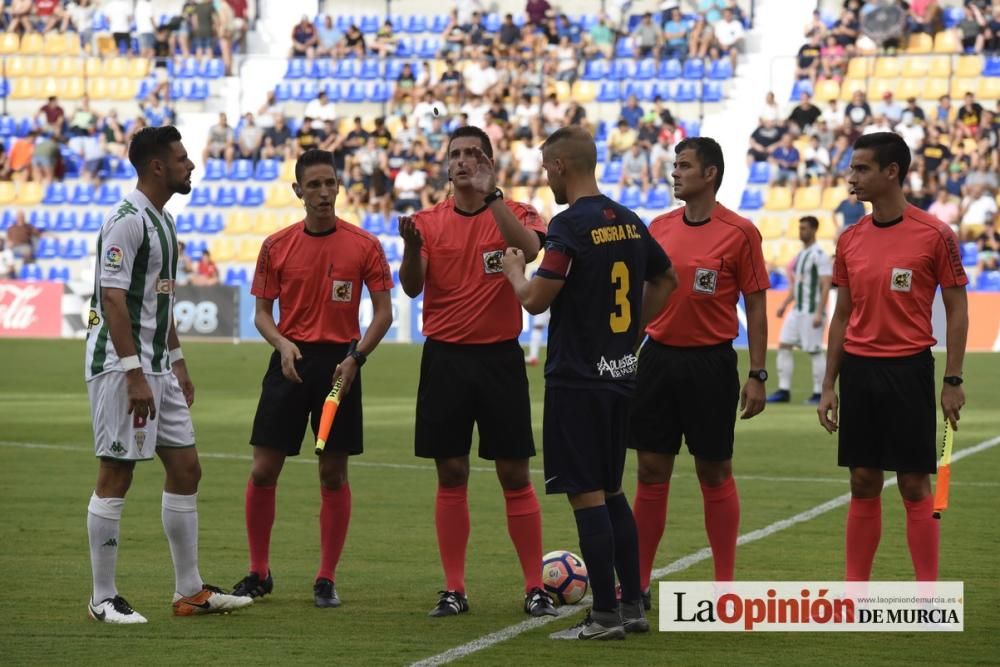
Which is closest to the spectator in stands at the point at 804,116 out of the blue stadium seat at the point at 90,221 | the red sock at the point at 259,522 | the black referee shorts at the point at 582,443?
the blue stadium seat at the point at 90,221

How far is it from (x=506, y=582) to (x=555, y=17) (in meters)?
28.8

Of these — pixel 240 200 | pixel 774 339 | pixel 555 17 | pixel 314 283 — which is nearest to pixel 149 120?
pixel 240 200

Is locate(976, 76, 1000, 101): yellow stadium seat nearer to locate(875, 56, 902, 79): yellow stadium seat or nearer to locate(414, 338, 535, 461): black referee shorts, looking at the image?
locate(875, 56, 902, 79): yellow stadium seat

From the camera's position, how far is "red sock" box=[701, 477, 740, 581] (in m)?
8.17

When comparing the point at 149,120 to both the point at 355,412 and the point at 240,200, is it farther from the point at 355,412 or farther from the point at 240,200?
the point at 355,412

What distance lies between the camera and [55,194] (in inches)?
1437

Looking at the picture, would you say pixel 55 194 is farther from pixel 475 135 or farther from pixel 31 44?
pixel 475 135

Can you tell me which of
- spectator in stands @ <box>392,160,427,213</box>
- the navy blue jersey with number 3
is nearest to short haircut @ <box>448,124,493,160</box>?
the navy blue jersey with number 3

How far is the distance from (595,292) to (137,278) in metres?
2.10

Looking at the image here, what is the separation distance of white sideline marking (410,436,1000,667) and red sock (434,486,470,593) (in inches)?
18.5

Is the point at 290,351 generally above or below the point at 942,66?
below

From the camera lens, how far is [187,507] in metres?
7.86

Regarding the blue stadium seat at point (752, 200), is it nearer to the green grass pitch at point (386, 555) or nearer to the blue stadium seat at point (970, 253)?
the blue stadium seat at point (970, 253)

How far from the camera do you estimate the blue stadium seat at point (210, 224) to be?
35312mm
